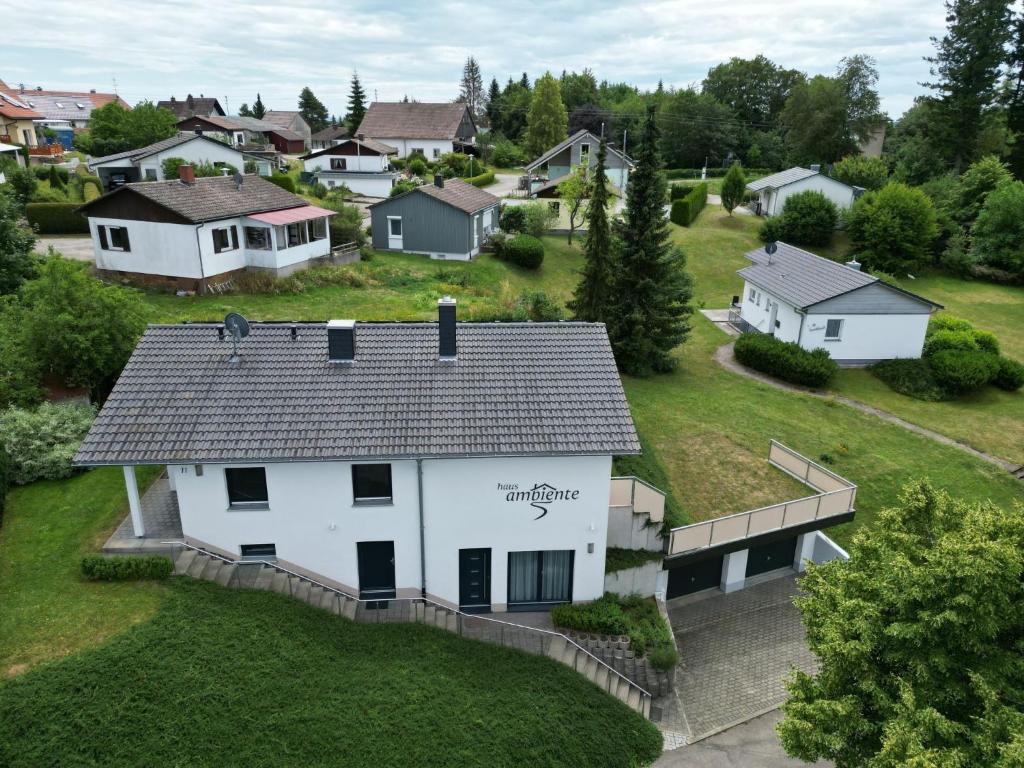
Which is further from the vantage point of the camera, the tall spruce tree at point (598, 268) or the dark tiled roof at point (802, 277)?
the dark tiled roof at point (802, 277)

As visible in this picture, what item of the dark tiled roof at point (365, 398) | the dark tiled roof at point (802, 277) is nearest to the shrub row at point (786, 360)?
the dark tiled roof at point (802, 277)

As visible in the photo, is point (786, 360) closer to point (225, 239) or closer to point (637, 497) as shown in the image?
point (637, 497)

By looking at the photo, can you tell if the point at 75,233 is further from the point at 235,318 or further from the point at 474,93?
the point at 474,93

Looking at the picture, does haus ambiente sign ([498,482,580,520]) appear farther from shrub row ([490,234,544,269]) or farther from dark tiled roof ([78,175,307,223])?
shrub row ([490,234,544,269])

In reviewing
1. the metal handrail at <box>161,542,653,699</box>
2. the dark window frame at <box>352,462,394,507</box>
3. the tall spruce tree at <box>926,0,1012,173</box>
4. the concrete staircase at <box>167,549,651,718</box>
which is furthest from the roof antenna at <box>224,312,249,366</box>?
the tall spruce tree at <box>926,0,1012,173</box>

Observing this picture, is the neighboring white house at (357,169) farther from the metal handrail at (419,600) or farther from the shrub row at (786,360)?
the metal handrail at (419,600)

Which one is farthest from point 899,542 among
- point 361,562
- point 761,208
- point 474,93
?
point 474,93
